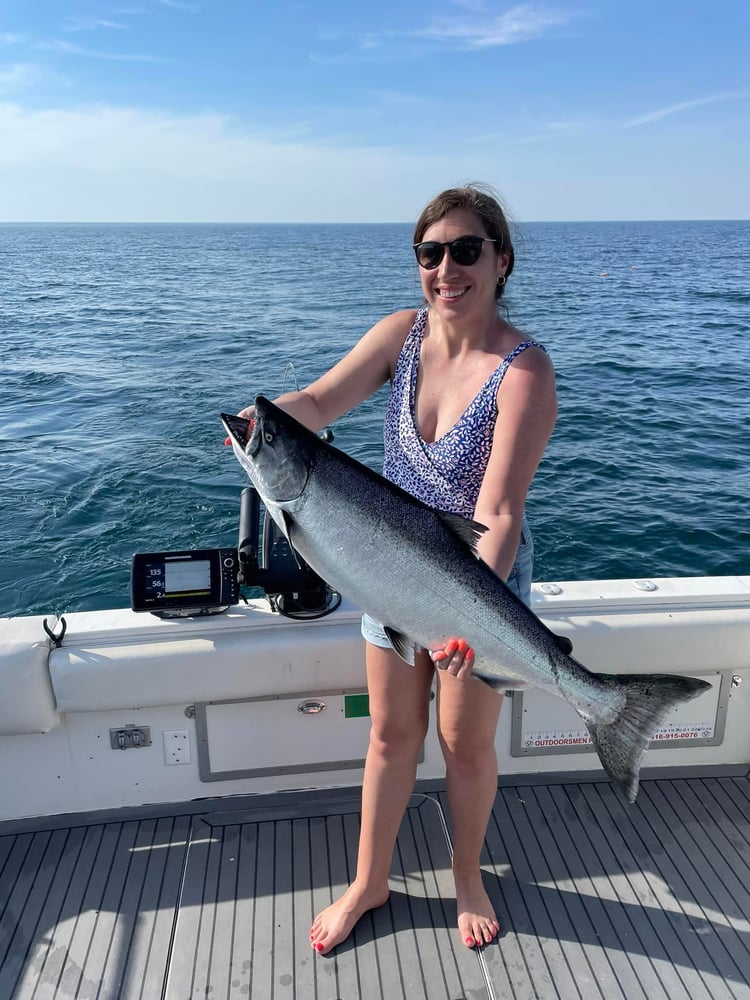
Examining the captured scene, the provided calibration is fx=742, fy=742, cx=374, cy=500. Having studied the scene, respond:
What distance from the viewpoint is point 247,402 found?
14.5 m

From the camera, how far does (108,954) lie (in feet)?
9.45

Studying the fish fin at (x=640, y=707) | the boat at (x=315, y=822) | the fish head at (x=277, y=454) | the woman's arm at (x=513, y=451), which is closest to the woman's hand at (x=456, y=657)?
the woman's arm at (x=513, y=451)

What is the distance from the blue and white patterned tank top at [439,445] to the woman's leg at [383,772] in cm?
60

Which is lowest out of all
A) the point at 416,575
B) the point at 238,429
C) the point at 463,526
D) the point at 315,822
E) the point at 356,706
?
the point at 315,822

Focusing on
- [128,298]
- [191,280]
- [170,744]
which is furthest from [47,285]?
[170,744]

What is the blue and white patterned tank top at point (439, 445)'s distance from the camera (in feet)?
8.03

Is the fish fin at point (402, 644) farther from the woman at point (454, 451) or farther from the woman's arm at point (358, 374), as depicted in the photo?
the woman's arm at point (358, 374)

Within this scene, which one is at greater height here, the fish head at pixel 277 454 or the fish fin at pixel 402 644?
the fish head at pixel 277 454

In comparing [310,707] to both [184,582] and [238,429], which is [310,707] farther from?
[238,429]

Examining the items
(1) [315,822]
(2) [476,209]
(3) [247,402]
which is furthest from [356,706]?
(3) [247,402]

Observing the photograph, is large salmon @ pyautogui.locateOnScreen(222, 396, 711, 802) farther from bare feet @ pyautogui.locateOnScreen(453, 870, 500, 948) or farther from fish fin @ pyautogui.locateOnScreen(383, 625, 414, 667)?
bare feet @ pyautogui.locateOnScreen(453, 870, 500, 948)

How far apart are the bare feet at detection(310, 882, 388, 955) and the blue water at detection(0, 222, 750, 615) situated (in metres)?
2.38

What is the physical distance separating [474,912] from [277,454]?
2.10 m

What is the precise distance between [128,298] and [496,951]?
114 feet
